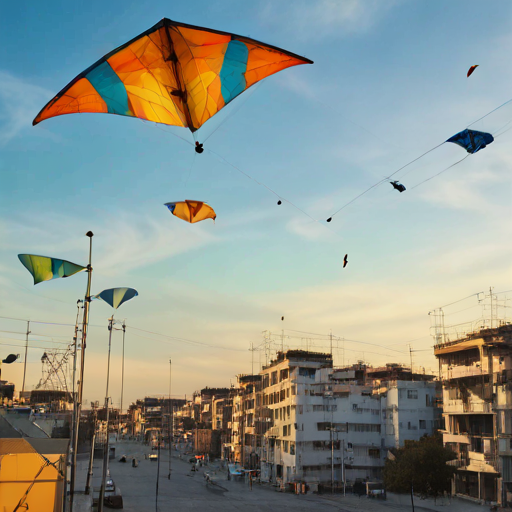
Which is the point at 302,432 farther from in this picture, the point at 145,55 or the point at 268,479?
the point at 145,55

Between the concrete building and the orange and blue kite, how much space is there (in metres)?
45.6

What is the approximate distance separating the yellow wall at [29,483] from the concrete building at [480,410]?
40975 millimetres

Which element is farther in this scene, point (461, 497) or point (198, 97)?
point (461, 497)

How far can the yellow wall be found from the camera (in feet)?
73.7

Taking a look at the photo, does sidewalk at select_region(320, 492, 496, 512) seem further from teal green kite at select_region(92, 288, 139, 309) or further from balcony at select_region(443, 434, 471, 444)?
teal green kite at select_region(92, 288, 139, 309)

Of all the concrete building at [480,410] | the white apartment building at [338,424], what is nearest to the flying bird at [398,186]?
the concrete building at [480,410]

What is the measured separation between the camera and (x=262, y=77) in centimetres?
1586

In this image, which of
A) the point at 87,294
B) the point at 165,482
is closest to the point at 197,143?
the point at 87,294

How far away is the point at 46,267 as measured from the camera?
72.0ft

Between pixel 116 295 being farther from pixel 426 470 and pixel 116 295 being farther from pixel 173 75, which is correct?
pixel 426 470

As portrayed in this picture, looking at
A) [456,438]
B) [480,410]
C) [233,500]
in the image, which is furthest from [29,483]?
[456,438]

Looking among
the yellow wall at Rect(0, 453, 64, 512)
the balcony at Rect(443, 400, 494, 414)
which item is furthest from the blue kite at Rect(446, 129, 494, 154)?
the balcony at Rect(443, 400, 494, 414)

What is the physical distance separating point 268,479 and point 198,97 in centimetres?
7463

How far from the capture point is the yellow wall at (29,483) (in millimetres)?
22453
